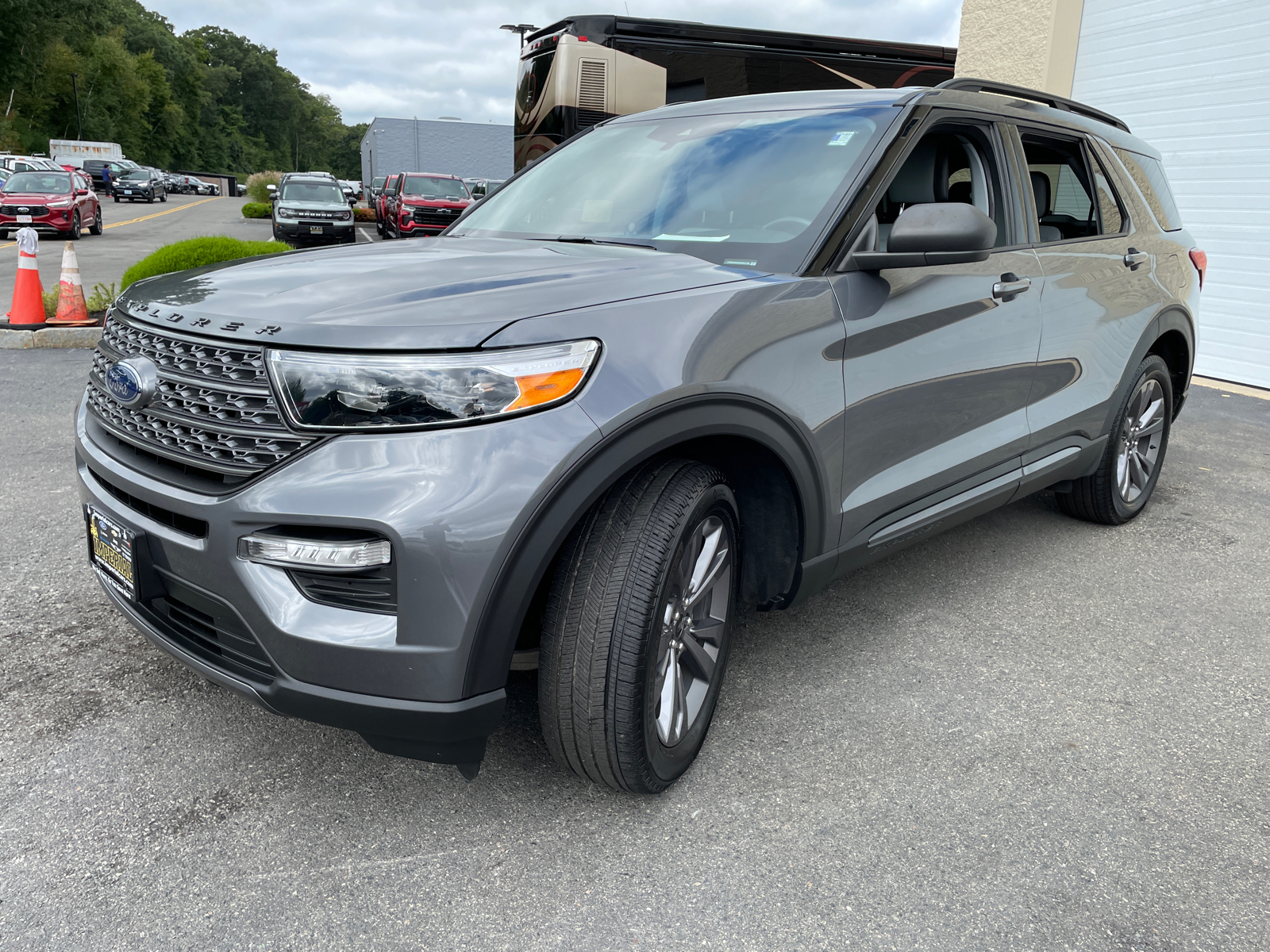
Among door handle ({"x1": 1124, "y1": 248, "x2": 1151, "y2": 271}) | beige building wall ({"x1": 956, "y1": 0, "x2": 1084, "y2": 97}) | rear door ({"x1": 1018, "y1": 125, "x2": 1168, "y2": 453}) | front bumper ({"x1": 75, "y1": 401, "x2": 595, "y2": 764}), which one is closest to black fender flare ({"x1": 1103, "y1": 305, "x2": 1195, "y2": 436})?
rear door ({"x1": 1018, "y1": 125, "x2": 1168, "y2": 453})

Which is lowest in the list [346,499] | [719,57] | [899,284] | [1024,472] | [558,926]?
[558,926]

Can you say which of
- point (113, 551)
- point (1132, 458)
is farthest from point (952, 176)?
point (113, 551)

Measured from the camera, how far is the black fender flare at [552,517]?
6.02 ft

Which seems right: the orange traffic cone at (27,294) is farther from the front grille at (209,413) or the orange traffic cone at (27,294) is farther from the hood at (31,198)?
the hood at (31,198)

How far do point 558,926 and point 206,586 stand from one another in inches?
38.1

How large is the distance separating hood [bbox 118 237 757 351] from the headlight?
1.4 inches

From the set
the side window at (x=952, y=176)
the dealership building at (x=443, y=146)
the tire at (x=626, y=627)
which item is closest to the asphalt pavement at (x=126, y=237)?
the side window at (x=952, y=176)

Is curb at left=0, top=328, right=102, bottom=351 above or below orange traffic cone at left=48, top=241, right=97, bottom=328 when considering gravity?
below

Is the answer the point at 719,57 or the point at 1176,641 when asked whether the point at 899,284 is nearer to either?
the point at 1176,641

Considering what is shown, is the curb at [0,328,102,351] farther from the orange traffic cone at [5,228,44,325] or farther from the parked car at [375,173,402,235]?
the parked car at [375,173,402,235]

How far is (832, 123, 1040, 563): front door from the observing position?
8.52 feet

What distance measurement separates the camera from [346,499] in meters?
1.78

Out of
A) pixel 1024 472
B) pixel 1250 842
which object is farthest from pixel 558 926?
pixel 1024 472

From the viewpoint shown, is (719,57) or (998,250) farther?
(719,57)
